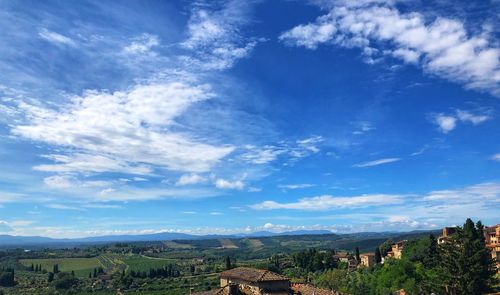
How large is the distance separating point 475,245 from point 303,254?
245 ft

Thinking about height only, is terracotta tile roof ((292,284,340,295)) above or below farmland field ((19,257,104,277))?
above

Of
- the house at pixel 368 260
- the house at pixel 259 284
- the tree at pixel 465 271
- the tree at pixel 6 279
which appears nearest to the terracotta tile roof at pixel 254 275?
the house at pixel 259 284

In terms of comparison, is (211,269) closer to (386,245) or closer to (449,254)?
(386,245)

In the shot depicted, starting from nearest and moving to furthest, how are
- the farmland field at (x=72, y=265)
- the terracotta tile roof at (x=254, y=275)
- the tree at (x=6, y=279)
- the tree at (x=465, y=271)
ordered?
1. the tree at (x=465, y=271)
2. the terracotta tile roof at (x=254, y=275)
3. the tree at (x=6, y=279)
4. the farmland field at (x=72, y=265)

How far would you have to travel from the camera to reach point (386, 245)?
12275cm

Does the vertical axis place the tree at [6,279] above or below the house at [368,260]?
below

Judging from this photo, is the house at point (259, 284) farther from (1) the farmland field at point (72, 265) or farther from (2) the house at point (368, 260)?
(1) the farmland field at point (72, 265)

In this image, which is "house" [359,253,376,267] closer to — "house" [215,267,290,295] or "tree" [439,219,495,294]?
"tree" [439,219,495,294]

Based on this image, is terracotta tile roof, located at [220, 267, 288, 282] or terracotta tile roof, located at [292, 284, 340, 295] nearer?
terracotta tile roof, located at [220, 267, 288, 282]

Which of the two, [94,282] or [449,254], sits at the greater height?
[449,254]

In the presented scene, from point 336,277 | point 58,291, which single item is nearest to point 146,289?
point 58,291

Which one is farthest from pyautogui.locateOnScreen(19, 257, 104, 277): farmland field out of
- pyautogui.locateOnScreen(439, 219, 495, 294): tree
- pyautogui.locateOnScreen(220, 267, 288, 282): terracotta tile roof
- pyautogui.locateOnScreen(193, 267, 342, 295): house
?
pyautogui.locateOnScreen(439, 219, 495, 294): tree

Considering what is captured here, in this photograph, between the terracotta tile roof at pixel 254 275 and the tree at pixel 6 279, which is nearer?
the terracotta tile roof at pixel 254 275

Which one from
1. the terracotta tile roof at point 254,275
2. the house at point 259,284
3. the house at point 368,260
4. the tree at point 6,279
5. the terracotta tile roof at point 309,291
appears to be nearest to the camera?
the house at point 259,284
